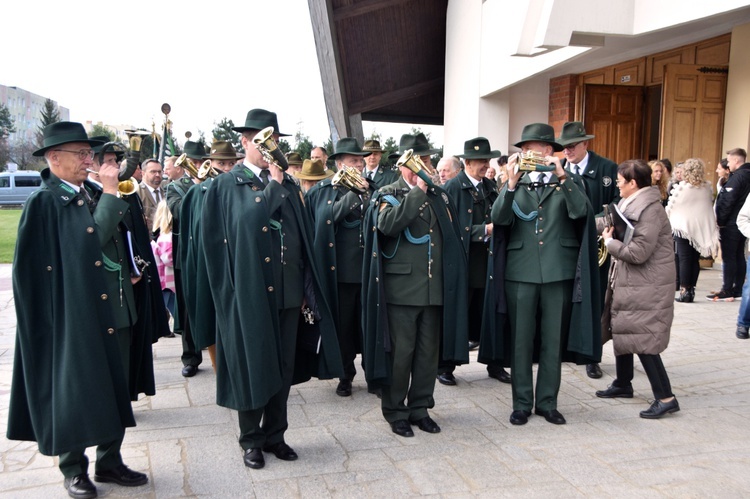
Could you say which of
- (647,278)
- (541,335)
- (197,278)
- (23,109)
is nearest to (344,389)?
(541,335)

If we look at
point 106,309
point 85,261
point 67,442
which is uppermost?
point 85,261

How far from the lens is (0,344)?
25.1 feet

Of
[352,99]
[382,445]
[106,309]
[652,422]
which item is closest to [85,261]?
[106,309]

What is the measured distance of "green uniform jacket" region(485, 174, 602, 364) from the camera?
4.85 m

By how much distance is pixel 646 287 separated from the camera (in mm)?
5051

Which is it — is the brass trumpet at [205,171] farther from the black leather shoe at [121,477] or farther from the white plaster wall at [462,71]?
the white plaster wall at [462,71]

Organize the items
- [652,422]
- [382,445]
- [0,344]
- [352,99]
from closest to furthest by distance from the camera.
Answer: [382,445] < [652,422] < [0,344] < [352,99]

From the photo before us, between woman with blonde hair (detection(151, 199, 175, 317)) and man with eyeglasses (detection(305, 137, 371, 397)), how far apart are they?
1.62m

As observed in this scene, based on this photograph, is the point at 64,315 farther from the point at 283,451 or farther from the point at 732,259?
the point at 732,259

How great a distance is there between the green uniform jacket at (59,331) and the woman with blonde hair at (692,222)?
8.28 m

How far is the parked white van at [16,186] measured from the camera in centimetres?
3747

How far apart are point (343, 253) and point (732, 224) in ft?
20.8

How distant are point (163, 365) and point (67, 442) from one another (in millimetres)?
3324

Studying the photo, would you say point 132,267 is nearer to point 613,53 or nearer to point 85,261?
point 85,261
